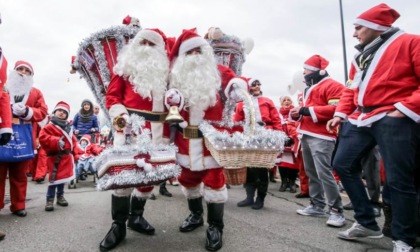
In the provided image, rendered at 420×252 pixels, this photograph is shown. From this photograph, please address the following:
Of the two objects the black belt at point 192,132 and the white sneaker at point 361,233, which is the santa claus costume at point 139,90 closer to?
the black belt at point 192,132

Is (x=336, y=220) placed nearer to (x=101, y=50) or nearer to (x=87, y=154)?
(x=101, y=50)

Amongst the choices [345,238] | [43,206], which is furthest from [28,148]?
[345,238]

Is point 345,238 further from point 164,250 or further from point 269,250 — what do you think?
point 164,250

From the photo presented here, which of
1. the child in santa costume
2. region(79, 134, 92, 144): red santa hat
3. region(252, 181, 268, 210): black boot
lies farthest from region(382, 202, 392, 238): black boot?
region(79, 134, 92, 144): red santa hat

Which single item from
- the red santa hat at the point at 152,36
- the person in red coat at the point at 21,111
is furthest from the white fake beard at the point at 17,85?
the red santa hat at the point at 152,36

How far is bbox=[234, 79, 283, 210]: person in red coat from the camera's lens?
14.1ft

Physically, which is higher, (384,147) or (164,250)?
(384,147)

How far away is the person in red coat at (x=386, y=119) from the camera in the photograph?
2.30 m

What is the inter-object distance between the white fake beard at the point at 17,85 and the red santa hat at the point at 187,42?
226 centimetres

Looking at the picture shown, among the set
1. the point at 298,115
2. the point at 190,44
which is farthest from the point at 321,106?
the point at 190,44

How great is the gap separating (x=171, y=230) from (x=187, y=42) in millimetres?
1843

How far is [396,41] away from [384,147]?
2.77ft

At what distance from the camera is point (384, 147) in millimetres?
2396

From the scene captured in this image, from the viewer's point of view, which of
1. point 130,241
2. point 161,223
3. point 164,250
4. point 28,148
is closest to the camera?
point 164,250
